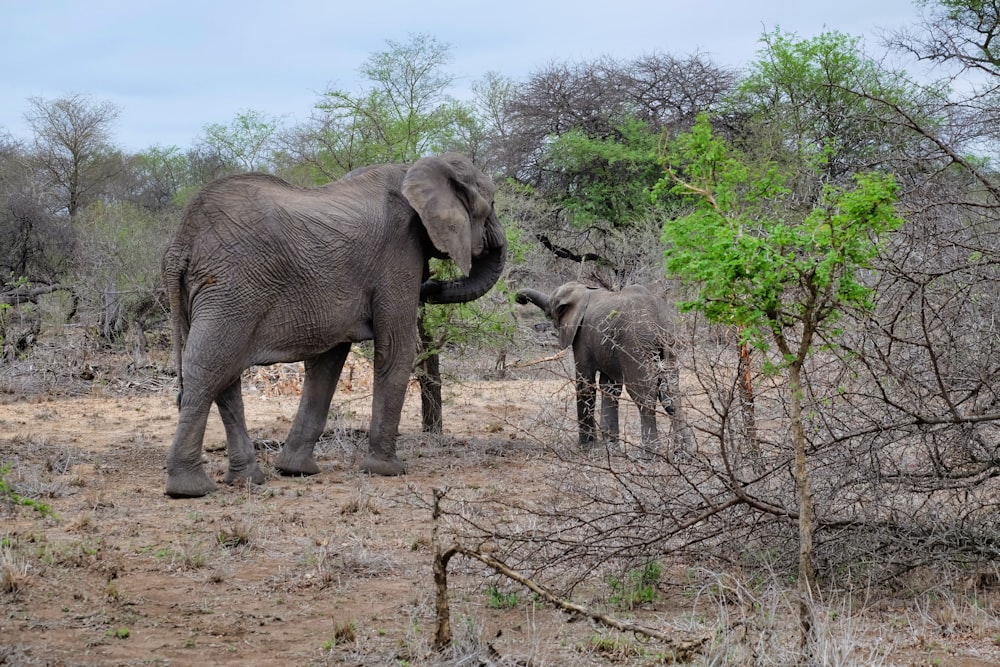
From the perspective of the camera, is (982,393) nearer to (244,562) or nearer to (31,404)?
(244,562)

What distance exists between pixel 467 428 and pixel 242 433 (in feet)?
13.7

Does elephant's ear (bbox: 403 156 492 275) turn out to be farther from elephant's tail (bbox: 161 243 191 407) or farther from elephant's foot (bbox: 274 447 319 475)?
elephant's foot (bbox: 274 447 319 475)

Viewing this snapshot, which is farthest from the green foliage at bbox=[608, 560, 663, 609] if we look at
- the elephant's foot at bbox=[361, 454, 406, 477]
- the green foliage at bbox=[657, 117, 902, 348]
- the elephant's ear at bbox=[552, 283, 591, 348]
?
the elephant's ear at bbox=[552, 283, 591, 348]

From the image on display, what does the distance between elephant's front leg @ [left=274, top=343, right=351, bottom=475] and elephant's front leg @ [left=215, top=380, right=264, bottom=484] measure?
57cm

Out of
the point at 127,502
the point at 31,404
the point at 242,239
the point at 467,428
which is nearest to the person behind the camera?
the point at 127,502

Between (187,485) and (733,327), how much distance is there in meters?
4.46

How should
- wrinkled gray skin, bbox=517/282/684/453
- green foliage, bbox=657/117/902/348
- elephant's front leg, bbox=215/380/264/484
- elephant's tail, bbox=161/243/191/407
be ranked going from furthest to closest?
wrinkled gray skin, bbox=517/282/684/453 → elephant's front leg, bbox=215/380/264/484 → elephant's tail, bbox=161/243/191/407 → green foliage, bbox=657/117/902/348

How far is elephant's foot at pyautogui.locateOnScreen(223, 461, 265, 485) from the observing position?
28.8 feet

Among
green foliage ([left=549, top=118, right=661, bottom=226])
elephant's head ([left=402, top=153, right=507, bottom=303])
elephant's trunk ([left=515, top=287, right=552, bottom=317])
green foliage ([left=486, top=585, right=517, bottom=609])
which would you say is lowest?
green foliage ([left=486, top=585, right=517, bottom=609])

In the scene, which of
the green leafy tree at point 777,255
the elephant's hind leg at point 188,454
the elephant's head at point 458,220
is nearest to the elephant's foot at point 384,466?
the elephant's hind leg at point 188,454

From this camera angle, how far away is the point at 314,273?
29.0ft

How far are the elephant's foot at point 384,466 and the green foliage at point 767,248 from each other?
5.21 meters

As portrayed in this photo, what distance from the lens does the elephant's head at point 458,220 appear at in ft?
30.5

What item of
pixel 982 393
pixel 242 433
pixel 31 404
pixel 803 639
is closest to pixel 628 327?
pixel 242 433
